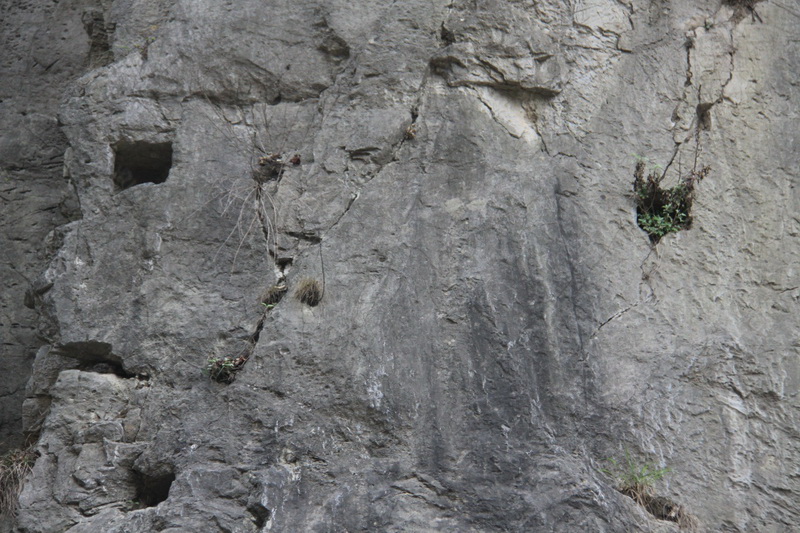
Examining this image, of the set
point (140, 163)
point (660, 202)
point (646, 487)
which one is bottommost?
point (646, 487)

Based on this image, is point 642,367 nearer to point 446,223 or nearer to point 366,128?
point 446,223

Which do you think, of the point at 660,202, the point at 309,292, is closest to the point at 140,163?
the point at 309,292

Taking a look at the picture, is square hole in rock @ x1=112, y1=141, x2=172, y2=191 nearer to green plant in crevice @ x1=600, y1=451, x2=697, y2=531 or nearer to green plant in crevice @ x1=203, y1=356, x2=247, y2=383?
green plant in crevice @ x1=203, y1=356, x2=247, y2=383

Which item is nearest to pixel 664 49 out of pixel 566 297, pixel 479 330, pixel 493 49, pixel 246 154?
pixel 493 49

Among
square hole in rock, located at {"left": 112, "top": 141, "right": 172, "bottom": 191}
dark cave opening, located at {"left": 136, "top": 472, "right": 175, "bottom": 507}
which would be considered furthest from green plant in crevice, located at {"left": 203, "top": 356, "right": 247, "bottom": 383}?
square hole in rock, located at {"left": 112, "top": 141, "right": 172, "bottom": 191}

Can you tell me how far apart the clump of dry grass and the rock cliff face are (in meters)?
0.15

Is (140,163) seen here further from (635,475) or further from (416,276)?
(635,475)

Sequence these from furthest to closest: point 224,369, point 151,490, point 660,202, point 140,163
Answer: point 140,163
point 660,202
point 224,369
point 151,490

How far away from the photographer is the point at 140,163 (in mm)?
5633

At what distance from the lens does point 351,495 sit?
4.41 metres

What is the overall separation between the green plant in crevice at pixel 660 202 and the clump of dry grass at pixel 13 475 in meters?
3.84

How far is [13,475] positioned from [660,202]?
411 cm

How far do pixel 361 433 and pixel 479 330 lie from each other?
0.86m

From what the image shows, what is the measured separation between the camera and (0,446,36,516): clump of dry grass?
4.82 meters
